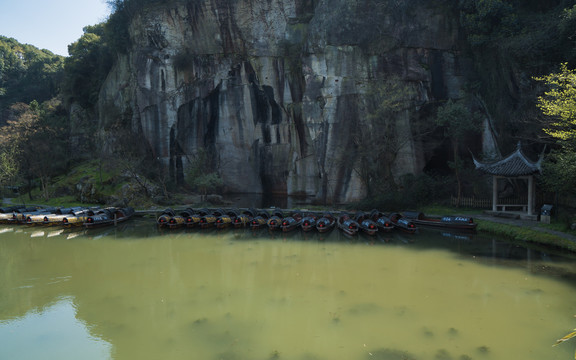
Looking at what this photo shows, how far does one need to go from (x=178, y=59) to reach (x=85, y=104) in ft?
50.8

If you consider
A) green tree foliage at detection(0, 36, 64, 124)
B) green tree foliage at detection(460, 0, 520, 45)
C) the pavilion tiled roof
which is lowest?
the pavilion tiled roof

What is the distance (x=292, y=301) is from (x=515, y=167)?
13.0 m

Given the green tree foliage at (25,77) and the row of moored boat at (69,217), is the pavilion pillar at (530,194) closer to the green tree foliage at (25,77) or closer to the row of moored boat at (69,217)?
the row of moored boat at (69,217)

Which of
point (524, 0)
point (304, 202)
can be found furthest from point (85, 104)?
point (524, 0)

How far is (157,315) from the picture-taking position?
27.3 ft

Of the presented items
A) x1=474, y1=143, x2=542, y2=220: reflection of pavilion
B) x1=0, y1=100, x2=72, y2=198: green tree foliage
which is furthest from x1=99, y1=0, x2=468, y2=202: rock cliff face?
x1=474, y1=143, x2=542, y2=220: reflection of pavilion

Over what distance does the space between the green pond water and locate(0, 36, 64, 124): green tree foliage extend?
41.3m

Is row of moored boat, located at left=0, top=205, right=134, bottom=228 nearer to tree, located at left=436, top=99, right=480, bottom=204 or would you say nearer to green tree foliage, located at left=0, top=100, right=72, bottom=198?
green tree foliage, located at left=0, top=100, right=72, bottom=198

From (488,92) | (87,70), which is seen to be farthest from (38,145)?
(488,92)

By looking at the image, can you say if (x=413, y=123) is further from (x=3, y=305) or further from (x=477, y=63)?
(x=3, y=305)

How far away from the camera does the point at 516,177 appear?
1600 cm

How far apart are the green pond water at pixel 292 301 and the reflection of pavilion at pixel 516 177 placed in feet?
11.3

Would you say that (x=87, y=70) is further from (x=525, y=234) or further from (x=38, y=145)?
(x=525, y=234)

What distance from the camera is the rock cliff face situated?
76.7ft
